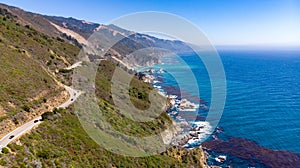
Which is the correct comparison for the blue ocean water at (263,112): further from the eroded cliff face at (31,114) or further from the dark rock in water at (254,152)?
the eroded cliff face at (31,114)

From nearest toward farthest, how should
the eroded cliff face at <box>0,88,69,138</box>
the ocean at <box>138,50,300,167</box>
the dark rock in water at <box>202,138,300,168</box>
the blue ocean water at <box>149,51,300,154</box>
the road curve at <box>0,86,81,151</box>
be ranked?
1. the road curve at <box>0,86,81,151</box>
2. the eroded cliff face at <box>0,88,69,138</box>
3. the dark rock in water at <box>202,138,300,168</box>
4. the blue ocean water at <box>149,51,300,154</box>
5. the ocean at <box>138,50,300,167</box>

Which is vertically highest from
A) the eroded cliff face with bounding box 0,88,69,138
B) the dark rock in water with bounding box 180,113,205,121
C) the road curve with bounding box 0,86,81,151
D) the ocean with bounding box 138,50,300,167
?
the eroded cliff face with bounding box 0,88,69,138

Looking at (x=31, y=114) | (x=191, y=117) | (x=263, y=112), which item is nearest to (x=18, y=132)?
(x=31, y=114)

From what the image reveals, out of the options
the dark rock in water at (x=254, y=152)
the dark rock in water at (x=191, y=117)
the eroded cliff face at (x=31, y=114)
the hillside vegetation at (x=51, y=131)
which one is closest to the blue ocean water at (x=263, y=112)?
the dark rock in water at (x=254, y=152)

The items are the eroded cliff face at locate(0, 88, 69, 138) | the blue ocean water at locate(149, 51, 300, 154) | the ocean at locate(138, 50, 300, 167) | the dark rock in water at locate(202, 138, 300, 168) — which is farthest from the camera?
the ocean at locate(138, 50, 300, 167)

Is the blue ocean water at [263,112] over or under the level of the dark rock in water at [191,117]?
over

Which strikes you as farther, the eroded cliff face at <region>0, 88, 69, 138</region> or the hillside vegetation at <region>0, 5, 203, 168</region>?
the eroded cliff face at <region>0, 88, 69, 138</region>

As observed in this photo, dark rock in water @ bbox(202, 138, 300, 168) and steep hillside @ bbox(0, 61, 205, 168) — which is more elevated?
steep hillside @ bbox(0, 61, 205, 168)

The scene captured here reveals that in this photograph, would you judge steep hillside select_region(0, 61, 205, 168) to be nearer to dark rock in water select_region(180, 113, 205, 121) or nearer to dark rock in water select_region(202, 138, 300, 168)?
dark rock in water select_region(202, 138, 300, 168)

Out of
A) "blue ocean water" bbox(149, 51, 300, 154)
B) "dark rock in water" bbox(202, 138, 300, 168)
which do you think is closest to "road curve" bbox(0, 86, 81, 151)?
"dark rock in water" bbox(202, 138, 300, 168)
